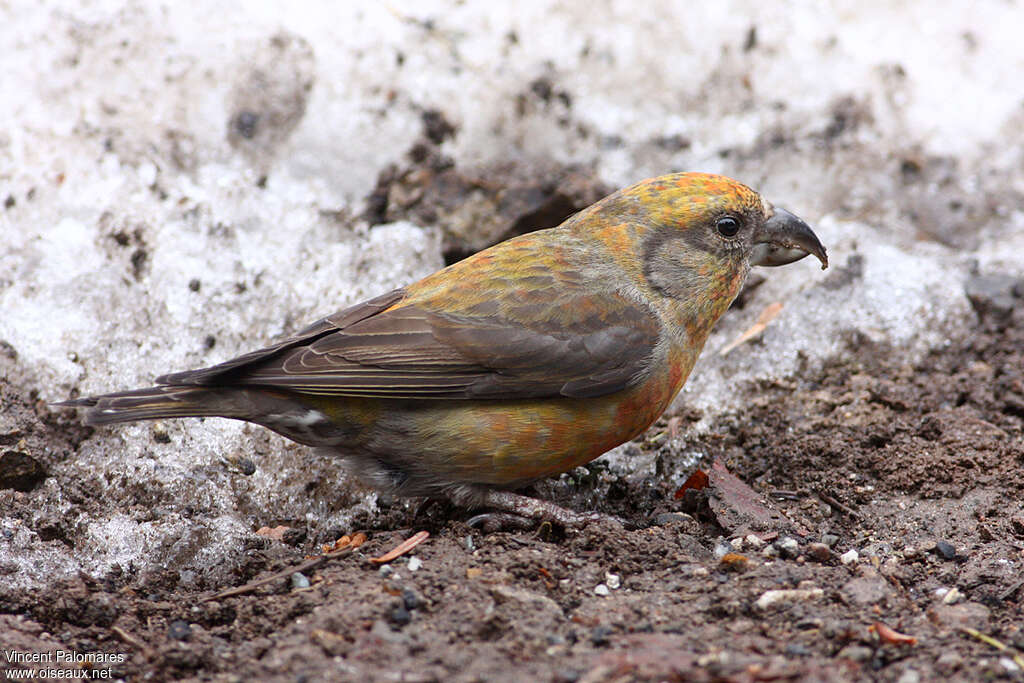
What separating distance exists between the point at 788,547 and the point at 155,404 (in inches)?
98.4

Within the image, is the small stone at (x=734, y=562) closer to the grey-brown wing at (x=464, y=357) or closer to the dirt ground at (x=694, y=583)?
the dirt ground at (x=694, y=583)

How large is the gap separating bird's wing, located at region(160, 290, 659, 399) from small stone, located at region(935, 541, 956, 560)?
1311mm

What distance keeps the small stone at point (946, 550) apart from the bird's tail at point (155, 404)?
2.83 metres

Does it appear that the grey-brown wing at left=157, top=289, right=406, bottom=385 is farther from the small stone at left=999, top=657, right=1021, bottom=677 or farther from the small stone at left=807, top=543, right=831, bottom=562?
the small stone at left=999, top=657, right=1021, bottom=677

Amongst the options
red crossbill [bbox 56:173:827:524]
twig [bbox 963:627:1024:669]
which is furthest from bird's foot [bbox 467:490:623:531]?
twig [bbox 963:627:1024:669]

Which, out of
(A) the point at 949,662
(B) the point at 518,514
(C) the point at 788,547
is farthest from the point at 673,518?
(A) the point at 949,662

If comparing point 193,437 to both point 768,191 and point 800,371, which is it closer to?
point 800,371

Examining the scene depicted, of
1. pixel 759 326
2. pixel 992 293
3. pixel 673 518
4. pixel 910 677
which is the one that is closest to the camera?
pixel 910 677

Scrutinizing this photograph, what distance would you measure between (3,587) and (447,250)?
2799 mm

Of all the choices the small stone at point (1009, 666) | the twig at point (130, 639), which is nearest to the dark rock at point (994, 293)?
the small stone at point (1009, 666)

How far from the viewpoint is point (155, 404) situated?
3986mm

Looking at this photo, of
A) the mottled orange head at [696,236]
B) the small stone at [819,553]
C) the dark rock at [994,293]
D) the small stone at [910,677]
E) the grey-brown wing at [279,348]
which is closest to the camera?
the small stone at [910,677]

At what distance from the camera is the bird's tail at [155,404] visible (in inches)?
155

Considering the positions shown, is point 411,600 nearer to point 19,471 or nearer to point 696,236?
point 19,471
